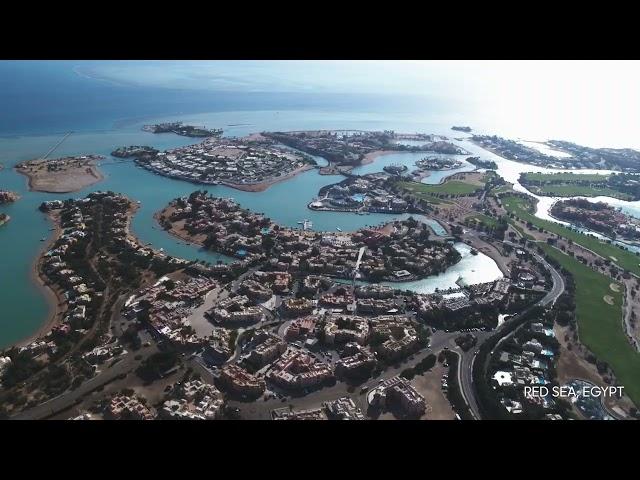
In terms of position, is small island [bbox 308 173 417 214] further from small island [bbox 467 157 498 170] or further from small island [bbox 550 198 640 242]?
Answer: small island [bbox 467 157 498 170]

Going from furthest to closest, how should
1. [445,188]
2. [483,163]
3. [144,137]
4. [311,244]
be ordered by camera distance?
[144,137] → [483,163] → [445,188] → [311,244]

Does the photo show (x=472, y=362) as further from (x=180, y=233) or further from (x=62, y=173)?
(x=62, y=173)

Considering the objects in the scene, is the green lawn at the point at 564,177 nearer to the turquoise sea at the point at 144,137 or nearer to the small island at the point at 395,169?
the turquoise sea at the point at 144,137

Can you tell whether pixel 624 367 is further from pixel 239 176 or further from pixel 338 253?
pixel 239 176

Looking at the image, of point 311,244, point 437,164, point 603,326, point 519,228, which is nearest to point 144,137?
point 437,164

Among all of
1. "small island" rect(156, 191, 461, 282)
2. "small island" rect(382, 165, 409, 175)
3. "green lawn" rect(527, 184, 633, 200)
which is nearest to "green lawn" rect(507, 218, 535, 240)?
"small island" rect(156, 191, 461, 282)

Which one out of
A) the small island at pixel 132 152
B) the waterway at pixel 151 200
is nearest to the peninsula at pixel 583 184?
the waterway at pixel 151 200
